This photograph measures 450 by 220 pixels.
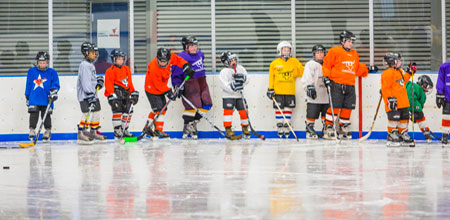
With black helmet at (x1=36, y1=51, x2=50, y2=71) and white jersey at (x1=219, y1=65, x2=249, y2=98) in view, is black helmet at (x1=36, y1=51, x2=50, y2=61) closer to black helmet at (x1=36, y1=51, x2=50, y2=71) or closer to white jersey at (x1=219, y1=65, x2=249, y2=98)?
black helmet at (x1=36, y1=51, x2=50, y2=71)

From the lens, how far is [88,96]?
29.2 feet

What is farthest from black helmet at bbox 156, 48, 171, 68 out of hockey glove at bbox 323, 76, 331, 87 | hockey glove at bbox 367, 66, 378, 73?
hockey glove at bbox 367, 66, 378, 73

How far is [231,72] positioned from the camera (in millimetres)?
9453

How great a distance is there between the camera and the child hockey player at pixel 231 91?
9305mm

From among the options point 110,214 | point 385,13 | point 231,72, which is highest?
point 385,13

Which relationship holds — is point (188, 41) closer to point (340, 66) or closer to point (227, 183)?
point (340, 66)

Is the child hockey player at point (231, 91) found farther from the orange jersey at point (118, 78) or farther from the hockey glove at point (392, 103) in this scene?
the hockey glove at point (392, 103)

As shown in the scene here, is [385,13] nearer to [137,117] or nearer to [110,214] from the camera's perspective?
[137,117]

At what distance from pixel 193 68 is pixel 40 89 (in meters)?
1.95

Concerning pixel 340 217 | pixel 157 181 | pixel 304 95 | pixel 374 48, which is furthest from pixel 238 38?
pixel 340 217

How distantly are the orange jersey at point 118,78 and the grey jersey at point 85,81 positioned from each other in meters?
0.23

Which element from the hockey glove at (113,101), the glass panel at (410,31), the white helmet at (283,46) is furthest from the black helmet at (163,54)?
the glass panel at (410,31)

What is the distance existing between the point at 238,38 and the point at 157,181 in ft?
17.7

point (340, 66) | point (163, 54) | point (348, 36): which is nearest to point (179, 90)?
point (163, 54)
